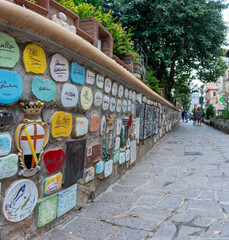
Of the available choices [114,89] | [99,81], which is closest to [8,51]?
[99,81]

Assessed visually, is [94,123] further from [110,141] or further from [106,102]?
[110,141]

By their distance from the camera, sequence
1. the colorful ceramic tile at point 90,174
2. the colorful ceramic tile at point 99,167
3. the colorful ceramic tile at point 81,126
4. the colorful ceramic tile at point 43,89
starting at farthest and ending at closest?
the colorful ceramic tile at point 99,167
the colorful ceramic tile at point 90,174
the colorful ceramic tile at point 81,126
the colorful ceramic tile at point 43,89

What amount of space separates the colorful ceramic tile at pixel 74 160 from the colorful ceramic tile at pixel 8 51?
951 millimetres

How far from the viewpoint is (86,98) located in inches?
102

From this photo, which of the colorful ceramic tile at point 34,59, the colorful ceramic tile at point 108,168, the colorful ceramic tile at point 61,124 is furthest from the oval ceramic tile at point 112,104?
the colorful ceramic tile at point 34,59

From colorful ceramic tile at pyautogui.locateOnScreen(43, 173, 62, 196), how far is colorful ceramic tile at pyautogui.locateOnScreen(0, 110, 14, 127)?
656 mm

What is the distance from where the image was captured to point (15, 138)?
Result: 1.67 m

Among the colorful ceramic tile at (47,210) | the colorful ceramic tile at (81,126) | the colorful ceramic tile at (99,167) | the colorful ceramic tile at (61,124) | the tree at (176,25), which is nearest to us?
the colorful ceramic tile at (47,210)

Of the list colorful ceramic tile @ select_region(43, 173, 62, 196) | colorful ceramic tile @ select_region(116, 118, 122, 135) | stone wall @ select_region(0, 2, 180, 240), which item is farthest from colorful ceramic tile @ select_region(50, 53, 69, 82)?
colorful ceramic tile @ select_region(116, 118, 122, 135)

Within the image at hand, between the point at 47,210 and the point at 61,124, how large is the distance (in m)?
0.77

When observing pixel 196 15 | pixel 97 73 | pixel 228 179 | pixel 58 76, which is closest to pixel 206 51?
pixel 196 15

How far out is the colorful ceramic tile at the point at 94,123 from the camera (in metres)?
2.78

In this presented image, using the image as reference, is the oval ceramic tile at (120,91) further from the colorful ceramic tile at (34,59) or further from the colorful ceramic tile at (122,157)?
the colorful ceramic tile at (34,59)

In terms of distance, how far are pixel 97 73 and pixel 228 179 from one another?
272 cm
